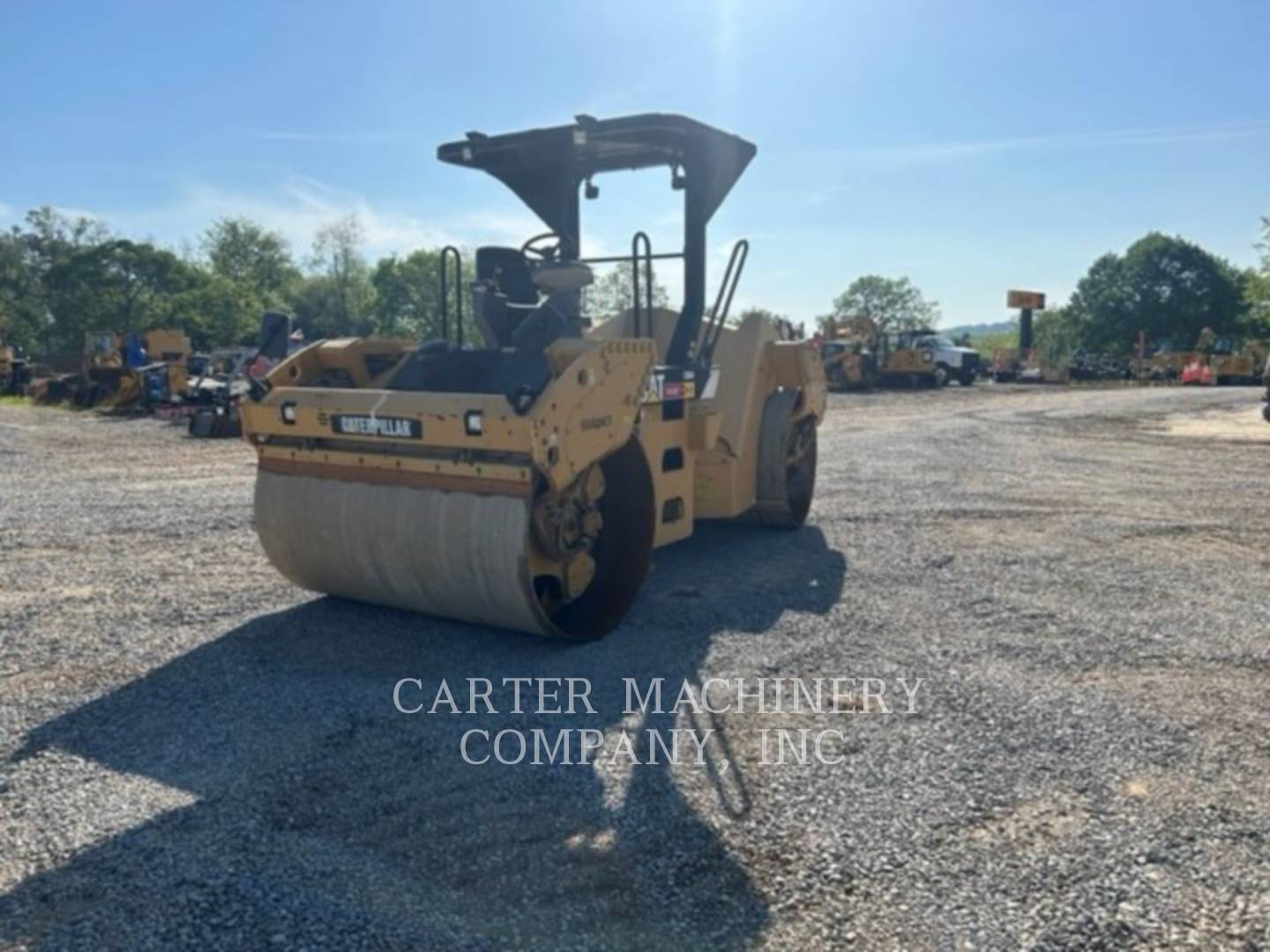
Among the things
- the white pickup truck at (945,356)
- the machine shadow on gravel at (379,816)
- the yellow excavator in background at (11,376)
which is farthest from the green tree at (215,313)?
the machine shadow on gravel at (379,816)

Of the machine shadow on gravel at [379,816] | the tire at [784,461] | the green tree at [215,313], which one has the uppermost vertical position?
the green tree at [215,313]

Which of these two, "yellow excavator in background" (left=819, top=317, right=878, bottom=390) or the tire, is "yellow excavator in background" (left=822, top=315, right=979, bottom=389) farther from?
the tire

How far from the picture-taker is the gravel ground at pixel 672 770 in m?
2.62

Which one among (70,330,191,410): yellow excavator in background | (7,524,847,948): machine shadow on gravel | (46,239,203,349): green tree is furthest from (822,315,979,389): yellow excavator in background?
(46,239,203,349): green tree

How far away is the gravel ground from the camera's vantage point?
2623mm

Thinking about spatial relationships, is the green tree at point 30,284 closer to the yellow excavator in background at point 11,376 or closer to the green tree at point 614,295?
the yellow excavator in background at point 11,376

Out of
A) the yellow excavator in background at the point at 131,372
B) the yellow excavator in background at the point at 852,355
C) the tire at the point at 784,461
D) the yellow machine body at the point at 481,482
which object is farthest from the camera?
the yellow excavator in background at the point at 852,355

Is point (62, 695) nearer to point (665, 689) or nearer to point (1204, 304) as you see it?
point (665, 689)

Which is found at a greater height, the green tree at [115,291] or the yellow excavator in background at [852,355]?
the green tree at [115,291]

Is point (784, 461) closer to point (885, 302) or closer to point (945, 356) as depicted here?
point (945, 356)

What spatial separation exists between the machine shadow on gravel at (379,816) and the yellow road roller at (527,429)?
1.22 ft

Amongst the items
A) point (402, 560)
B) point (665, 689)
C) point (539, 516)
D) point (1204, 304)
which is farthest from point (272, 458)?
point (1204, 304)

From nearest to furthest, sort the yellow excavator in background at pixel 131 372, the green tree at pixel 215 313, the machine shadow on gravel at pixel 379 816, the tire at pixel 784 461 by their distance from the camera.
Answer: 1. the machine shadow on gravel at pixel 379 816
2. the tire at pixel 784 461
3. the yellow excavator in background at pixel 131 372
4. the green tree at pixel 215 313

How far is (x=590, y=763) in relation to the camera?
11.6 feet
